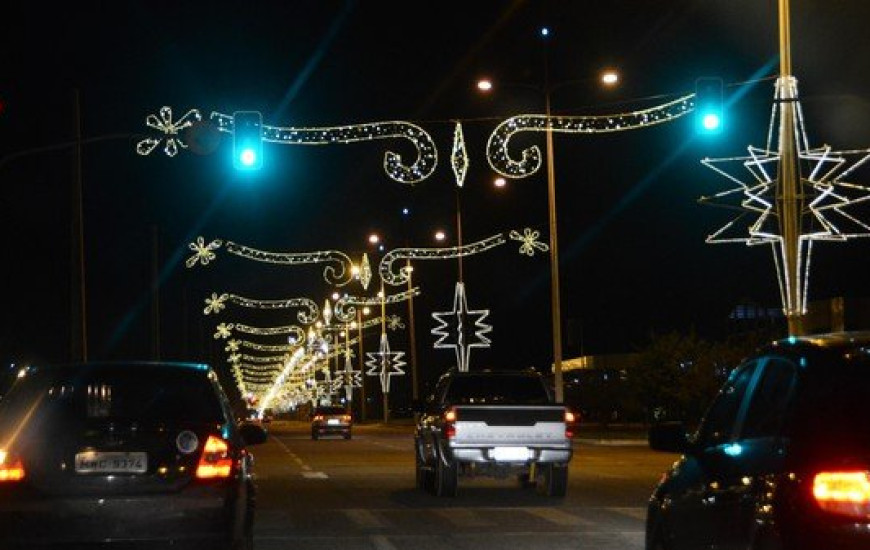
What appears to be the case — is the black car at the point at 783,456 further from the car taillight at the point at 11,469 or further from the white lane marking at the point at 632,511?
the white lane marking at the point at 632,511

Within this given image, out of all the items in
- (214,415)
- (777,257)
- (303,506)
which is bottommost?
(303,506)

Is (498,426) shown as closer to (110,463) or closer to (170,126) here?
(170,126)

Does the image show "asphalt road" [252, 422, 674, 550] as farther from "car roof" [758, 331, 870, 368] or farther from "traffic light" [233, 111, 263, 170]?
"car roof" [758, 331, 870, 368]

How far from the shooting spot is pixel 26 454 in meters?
9.45

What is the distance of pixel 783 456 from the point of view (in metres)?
5.97

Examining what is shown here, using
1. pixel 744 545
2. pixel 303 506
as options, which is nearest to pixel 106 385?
pixel 744 545

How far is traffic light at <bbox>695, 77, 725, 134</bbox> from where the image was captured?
22781 millimetres

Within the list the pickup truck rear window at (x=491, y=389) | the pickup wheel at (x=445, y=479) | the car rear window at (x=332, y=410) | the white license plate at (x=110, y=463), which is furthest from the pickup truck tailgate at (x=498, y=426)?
the car rear window at (x=332, y=410)

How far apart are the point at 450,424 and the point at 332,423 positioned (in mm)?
33653

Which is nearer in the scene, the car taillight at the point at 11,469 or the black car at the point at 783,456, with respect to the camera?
the black car at the point at 783,456

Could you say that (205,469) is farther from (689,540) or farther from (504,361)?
(504,361)

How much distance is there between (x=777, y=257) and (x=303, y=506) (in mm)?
13794

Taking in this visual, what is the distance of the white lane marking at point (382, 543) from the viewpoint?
547 inches

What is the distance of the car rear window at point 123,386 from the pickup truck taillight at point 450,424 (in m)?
10.2
